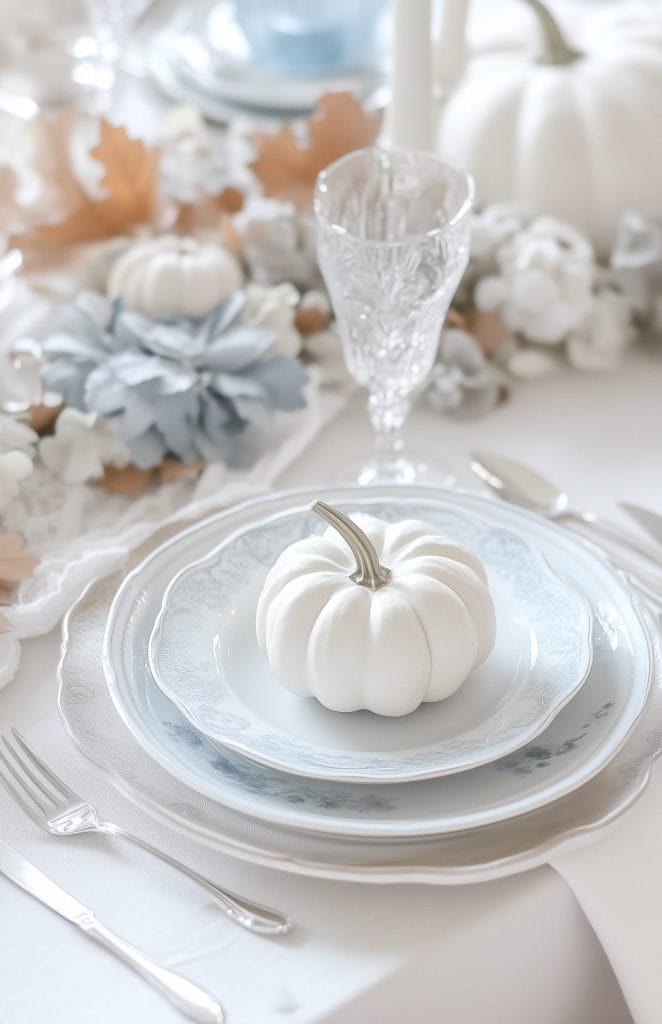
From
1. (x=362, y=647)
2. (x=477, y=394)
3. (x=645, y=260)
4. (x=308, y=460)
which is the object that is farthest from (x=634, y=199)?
(x=362, y=647)

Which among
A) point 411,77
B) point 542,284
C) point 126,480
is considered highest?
point 411,77

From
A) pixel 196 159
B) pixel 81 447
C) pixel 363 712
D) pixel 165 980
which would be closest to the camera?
pixel 165 980

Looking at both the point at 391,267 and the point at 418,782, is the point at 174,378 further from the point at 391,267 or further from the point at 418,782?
the point at 418,782

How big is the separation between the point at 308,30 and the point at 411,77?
1.24ft

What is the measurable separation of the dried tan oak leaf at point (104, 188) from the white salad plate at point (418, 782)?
1.61 ft

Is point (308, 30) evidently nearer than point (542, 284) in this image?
No

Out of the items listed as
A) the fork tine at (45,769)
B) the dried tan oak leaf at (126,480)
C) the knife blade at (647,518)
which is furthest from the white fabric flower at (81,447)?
the knife blade at (647,518)

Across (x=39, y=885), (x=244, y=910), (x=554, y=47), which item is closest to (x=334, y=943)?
(x=244, y=910)

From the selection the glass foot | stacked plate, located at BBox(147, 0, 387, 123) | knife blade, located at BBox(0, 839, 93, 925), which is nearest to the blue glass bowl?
stacked plate, located at BBox(147, 0, 387, 123)

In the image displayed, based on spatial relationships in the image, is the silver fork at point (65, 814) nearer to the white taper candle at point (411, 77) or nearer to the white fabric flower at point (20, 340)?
the white fabric flower at point (20, 340)

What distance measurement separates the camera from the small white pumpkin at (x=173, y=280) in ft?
3.24

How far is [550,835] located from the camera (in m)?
0.59

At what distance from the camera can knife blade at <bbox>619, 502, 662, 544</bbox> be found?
83cm

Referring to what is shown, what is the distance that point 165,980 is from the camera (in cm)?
55
